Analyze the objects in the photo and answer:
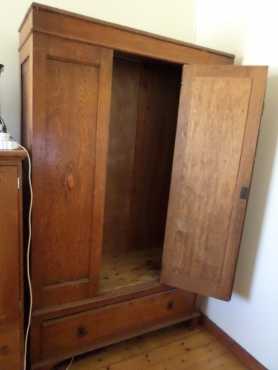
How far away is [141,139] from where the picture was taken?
7.57 ft

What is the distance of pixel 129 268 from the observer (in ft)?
7.04

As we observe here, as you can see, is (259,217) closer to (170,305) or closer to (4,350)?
(170,305)

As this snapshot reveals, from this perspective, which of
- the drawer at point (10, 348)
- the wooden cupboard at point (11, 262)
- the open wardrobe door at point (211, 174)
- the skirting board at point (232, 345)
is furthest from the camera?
the skirting board at point (232, 345)

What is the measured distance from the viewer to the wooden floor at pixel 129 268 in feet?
6.37

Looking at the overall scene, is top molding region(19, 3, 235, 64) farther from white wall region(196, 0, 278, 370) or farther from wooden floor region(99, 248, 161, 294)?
wooden floor region(99, 248, 161, 294)

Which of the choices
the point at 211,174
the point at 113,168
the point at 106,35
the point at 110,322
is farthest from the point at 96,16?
the point at 110,322

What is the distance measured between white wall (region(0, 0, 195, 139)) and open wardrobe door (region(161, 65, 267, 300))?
2.37 ft

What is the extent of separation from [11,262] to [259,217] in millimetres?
1425

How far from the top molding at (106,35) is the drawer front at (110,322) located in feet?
4.80

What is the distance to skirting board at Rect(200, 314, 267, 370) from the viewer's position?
1.88 meters

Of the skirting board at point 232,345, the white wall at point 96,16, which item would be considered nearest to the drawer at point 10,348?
the white wall at point 96,16

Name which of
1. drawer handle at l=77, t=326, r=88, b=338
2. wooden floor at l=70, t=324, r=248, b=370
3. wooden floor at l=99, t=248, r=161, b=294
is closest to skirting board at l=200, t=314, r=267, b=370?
wooden floor at l=70, t=324, r=248, b=370

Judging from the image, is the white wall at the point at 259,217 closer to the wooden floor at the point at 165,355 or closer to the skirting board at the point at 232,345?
the skirting board at the point at 232,345

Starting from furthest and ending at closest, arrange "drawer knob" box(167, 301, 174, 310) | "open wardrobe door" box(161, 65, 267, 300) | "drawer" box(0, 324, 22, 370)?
"drawer knob" box(167, 301, 174, 310) < "open wardrobe door" box(161, 65, 267, 300) < "drawer" box(0, 324, 22, 370)
